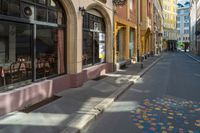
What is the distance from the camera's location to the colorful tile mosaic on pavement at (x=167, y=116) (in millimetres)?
5887

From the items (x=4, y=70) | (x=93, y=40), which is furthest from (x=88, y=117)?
(x=93, y=40)

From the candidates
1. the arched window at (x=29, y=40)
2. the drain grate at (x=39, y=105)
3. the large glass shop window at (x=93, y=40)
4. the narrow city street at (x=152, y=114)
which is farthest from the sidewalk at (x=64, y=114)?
the large glass shop window at (x=93, y=40)

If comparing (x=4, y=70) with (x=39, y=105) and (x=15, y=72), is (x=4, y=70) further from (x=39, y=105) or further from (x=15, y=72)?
(x=39, y=105)

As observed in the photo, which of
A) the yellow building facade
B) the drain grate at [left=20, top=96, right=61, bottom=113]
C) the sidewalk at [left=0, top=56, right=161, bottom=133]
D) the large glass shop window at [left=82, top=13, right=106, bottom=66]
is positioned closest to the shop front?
the large glass shop window at [left=82, top=13, right=106, bottom=66]

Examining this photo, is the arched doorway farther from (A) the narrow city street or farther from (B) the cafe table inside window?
(B) the cafe table inside window

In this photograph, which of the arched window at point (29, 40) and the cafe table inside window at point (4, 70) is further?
the arched window at point (29, 40)

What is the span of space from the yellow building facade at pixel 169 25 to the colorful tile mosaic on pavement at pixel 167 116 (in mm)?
78921

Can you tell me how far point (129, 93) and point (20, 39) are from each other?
454cm

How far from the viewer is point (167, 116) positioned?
Answer: 6.89m

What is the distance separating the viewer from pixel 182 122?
20.9ft

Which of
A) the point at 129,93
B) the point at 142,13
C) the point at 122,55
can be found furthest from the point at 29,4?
the point at 142,13

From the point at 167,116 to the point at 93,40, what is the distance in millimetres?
7761

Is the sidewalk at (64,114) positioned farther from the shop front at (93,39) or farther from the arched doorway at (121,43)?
the arched doorway at (121,43)

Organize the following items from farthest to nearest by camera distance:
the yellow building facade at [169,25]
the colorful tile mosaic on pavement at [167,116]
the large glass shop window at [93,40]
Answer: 1. the yellow building facade at [169,25]
2. the large glass shop window at [93,40]
3. the colorful tile mosaic on pavement at [167,116]
